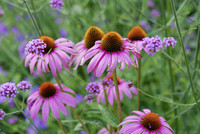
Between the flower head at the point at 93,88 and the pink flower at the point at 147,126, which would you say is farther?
the flower head at the point at 93,88

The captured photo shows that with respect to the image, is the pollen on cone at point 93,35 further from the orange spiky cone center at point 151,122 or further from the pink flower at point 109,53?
the orange spiky cone center at point 151,122

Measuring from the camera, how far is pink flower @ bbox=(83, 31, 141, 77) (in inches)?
32.0

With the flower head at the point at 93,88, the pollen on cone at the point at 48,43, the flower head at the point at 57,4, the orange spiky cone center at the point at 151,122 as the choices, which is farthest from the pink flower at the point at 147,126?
the flower head at the point at 57,4

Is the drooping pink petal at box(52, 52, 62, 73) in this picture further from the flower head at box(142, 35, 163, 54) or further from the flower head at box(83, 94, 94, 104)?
the flower head at box(142, 35, 163, 54)

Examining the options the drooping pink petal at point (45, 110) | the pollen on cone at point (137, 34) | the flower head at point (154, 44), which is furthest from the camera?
the pollen on cone at point (137, 34)

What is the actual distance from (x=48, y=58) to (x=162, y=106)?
1247 mm

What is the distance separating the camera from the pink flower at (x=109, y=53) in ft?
2.66

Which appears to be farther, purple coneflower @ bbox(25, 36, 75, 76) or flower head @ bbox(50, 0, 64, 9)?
flower head @ bbox(50, 0, 64, 9)

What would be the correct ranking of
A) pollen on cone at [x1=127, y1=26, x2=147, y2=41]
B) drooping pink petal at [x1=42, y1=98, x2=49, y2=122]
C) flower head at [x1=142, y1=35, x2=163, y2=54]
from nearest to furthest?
flower head at [x1=142, y1=35, x2=163, y2=54]
drooping pink petal at [x1=42, y1=98, x2=49, y2=122]
pollen on cone at [x1=127, y1=26, x2=147, y2=41]

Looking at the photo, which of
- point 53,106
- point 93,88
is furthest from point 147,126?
point 53,106

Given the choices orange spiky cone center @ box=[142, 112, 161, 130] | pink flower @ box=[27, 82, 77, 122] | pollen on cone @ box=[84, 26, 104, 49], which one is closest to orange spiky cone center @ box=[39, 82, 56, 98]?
pink flower @ box=[27, 82, 77, 122]

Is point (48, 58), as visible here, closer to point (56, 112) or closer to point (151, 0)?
point (56, 112)

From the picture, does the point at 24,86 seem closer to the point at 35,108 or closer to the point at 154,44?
the point at 35,108

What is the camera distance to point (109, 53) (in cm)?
86
